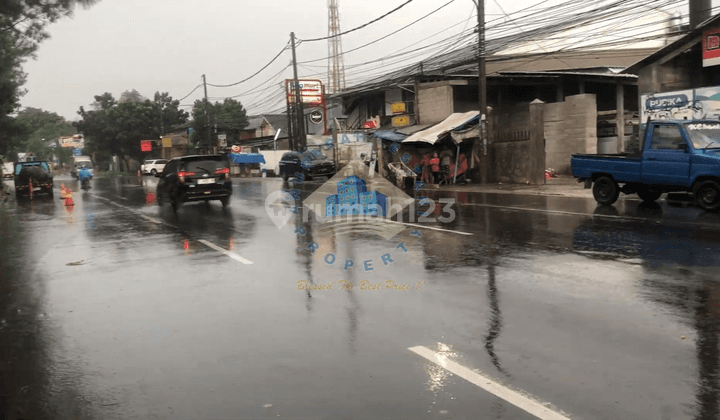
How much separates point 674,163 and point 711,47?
920cm

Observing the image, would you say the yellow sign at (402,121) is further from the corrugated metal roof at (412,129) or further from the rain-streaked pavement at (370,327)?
the rain-streaked pavement at (370,327)

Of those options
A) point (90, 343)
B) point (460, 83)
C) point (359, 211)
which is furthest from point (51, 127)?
point (90, 343)

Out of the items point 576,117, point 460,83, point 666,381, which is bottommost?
point 666,381

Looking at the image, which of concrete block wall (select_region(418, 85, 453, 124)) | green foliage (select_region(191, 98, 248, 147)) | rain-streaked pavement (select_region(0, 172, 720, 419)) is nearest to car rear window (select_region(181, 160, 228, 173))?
rain-streaked pavement (select_region(0, 172, 720, 419))

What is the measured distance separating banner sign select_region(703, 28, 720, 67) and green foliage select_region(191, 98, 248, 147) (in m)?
57.9

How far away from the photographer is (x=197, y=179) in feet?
64.8

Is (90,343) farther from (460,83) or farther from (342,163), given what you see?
(342,163)

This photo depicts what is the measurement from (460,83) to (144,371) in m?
30.6

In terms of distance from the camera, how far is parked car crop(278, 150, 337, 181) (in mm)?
38469

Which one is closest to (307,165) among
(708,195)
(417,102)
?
(417,102)

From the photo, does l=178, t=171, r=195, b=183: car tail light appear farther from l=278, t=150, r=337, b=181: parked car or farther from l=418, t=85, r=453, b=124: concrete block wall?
l=278, t=150, r=337, b=181: parked car

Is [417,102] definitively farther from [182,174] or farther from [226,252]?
[226,252]

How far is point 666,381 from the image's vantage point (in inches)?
169

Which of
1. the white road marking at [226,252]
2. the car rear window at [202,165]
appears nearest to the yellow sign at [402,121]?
the car rear window at [202,165]
